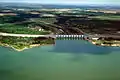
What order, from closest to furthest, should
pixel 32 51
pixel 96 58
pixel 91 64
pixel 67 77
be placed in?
1. pixel 67 77
2. pixel 91 64
3. pixel 96 58
4. pixel 32 51

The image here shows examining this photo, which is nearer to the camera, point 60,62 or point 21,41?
point 60,62

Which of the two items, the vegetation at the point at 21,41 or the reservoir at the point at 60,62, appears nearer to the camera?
the reservoir at the point at 60,62

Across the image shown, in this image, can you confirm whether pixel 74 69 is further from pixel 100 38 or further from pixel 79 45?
pixel 100 38

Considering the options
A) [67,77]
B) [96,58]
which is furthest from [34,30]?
[67,77]

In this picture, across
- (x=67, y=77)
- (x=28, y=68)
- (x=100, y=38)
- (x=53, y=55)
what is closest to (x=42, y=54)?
(x=53, y=55)

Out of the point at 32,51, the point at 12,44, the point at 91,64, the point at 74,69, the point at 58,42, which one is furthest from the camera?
the point at 58,42

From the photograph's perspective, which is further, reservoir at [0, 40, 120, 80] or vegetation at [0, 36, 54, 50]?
vegetation at [0, 36, 54, 50]

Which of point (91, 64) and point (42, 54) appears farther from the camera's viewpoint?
point (42, 54)
